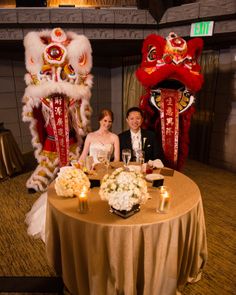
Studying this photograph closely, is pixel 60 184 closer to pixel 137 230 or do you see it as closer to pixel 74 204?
pixel 74 204

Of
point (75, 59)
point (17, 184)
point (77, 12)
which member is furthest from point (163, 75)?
point (17, 184)

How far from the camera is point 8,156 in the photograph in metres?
4.19

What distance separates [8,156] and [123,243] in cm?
337

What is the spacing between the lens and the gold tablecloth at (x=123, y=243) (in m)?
1.46

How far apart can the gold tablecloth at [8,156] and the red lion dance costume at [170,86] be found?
238cm

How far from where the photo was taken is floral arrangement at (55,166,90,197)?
66.7 inches

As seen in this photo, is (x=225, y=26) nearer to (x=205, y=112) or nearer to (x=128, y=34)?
(x=128, y=34)

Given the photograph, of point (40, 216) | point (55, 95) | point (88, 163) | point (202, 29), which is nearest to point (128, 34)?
point (202, 29)

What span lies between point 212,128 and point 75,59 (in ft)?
9.80

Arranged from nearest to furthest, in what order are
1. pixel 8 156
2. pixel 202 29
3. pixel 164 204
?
pixel 164 204 < pixel 202 29 < pixel 8 156

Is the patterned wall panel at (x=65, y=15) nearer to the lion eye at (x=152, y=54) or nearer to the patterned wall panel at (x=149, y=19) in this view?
the patterned wall panel at (x=149, y=19)

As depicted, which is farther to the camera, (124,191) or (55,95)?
(55,95)

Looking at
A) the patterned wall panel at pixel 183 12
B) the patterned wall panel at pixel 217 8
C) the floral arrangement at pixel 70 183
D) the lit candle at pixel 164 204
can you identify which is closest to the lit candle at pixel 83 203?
the floral arrangement at pixel 70 183

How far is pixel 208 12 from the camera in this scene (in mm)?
3432
